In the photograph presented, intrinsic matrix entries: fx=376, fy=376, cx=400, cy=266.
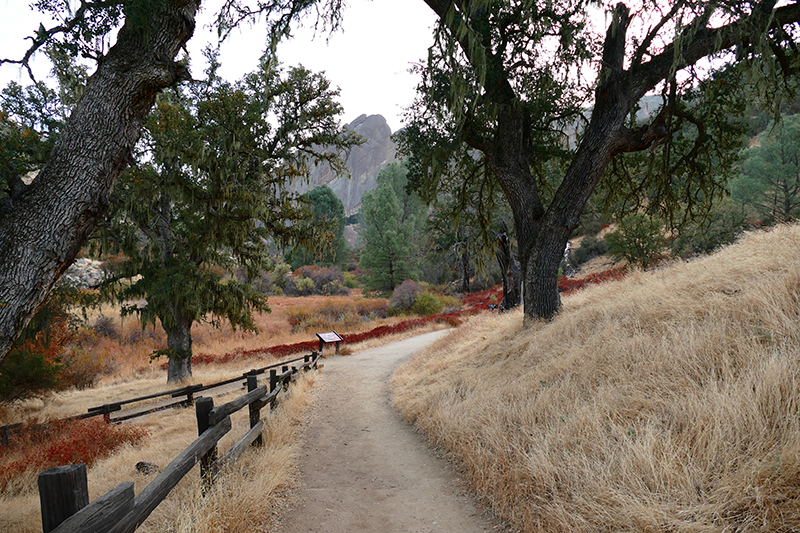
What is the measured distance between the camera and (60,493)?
1.98 m

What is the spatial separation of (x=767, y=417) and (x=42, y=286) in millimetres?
6960

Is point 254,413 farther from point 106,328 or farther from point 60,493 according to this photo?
point 106,328

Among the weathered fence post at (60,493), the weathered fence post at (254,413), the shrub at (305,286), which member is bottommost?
the weathered fence post at (254,413)

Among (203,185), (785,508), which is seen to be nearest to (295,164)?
(203,185)

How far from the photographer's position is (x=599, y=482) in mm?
3340

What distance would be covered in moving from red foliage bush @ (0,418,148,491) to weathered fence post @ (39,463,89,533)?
5.54 meters

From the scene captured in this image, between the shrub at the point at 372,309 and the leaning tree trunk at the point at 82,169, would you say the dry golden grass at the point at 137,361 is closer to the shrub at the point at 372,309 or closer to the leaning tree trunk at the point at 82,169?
the shrub at the point at 372,309

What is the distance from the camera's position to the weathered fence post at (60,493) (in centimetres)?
192

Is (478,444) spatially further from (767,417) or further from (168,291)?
(168,291)

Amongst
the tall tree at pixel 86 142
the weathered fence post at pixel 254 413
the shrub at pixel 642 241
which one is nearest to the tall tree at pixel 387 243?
the shrub at pixel 642 241

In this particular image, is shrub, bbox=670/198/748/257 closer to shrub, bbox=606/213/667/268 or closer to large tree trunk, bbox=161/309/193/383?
shrub, bbox=606/213/667/268

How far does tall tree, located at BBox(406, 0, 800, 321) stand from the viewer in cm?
680

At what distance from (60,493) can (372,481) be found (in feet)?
12.8

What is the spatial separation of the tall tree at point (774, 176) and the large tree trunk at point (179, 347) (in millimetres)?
29612
